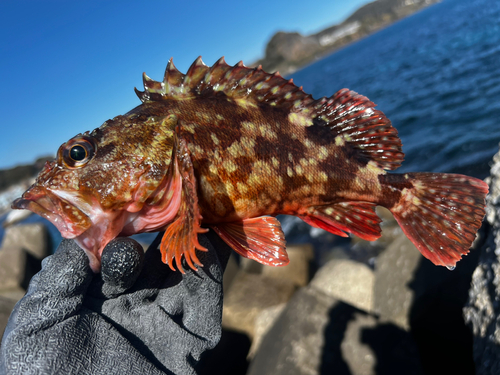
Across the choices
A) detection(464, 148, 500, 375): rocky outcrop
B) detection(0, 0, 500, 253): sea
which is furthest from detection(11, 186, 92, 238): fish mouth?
detection(0, 0, 500, 253): sea

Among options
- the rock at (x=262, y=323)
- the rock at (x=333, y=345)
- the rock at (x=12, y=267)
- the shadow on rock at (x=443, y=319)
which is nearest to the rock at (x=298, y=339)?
the rock at (x=333, y=345)

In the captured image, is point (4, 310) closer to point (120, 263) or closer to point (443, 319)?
point (120, 263)

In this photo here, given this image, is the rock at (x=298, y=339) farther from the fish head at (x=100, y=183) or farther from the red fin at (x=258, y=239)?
the fish head at (x=100, y=183)

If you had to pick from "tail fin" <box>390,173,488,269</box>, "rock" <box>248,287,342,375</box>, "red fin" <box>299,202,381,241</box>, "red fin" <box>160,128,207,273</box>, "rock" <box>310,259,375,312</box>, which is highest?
"red fin" <box>160,128,207,273</box>

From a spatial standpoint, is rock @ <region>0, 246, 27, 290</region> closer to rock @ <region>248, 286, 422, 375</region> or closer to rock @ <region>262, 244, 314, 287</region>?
rock @ <region>262, 244, 314, 287</region>

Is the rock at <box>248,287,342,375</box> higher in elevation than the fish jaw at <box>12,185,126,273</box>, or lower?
lower

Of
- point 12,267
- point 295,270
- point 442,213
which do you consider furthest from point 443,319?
point 12,267

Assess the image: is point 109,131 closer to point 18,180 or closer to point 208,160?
point 208,160

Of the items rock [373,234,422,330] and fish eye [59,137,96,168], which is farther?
rock [373,234,422,330]

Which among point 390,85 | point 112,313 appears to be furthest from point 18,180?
point 112,313
